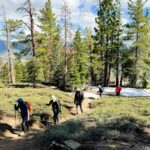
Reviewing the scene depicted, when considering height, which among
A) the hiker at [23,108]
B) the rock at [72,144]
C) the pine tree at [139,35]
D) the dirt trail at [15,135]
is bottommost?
the dirt trail at [15,135]

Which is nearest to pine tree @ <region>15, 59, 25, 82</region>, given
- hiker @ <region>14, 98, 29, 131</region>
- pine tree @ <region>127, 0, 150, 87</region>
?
pine tree @ <region>127, 0, 150, 87</region>

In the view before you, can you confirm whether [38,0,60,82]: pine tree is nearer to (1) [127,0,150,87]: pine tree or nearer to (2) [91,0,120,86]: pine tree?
(2) [91,0,120,86]: pine tree

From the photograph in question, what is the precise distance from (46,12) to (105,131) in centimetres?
4429

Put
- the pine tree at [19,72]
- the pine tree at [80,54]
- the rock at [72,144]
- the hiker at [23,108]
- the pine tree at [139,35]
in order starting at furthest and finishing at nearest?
the pine tree at [19,72] < the pine tree at [80,54] < the pine tree at [139,35] < the hiker at [23,108] < the rock at [72,144]

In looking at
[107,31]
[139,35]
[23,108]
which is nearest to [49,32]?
[107,31]

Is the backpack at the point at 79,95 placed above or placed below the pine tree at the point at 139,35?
below

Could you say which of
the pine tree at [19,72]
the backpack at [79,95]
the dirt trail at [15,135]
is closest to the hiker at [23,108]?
the dirt trail at [15,135]

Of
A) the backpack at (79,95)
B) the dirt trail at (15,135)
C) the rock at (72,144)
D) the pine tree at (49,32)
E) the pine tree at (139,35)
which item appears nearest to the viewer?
the rock at (72,144)

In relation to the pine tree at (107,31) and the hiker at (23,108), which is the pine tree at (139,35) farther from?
the hiker at (23,108)

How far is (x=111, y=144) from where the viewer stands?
1169 centimetres

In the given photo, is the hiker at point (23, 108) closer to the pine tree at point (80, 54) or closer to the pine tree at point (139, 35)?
the pine tree at point (139, 35)

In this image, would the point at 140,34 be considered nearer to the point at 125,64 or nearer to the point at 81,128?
the point at 125,64

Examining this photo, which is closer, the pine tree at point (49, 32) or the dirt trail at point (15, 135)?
the dirt trail at point (15, 135)

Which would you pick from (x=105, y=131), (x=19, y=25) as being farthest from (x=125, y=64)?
(x=105, y=131)
